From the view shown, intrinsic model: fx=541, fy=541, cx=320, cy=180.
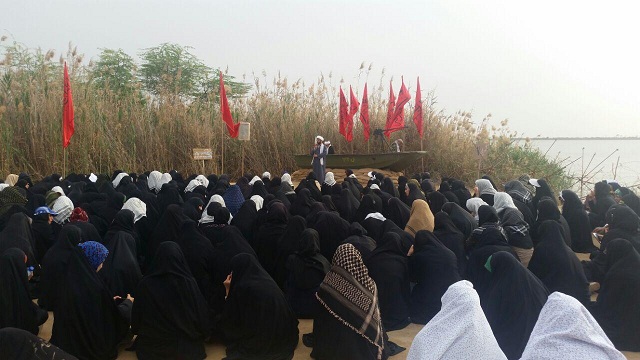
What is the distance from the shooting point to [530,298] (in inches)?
133

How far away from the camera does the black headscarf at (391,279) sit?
420 centimetres

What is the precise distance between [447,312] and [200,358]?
205 centimetres

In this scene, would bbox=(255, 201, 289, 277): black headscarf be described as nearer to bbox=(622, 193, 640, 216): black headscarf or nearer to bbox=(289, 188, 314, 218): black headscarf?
bbox=(289, 188, 314, 218): black headscarf

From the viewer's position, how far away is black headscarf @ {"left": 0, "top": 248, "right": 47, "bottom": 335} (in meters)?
3.57

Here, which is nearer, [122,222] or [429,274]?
[429,274]

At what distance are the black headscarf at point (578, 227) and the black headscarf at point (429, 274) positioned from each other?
2802mm

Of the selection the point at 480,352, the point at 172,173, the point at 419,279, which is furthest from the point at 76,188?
the point at 480,352

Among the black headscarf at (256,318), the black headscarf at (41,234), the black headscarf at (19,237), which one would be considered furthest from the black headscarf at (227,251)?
the black headscarf at (41,234)

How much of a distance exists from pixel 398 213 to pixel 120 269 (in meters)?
3.13

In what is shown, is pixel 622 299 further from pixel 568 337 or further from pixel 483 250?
pixel 568 337

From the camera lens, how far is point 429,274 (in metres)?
4.34

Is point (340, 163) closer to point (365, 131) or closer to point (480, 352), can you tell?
point (365, 131)

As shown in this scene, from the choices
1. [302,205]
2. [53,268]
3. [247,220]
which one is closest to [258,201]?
[302,205]

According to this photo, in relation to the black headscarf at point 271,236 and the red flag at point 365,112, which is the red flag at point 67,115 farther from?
the red flag at point 365,112
